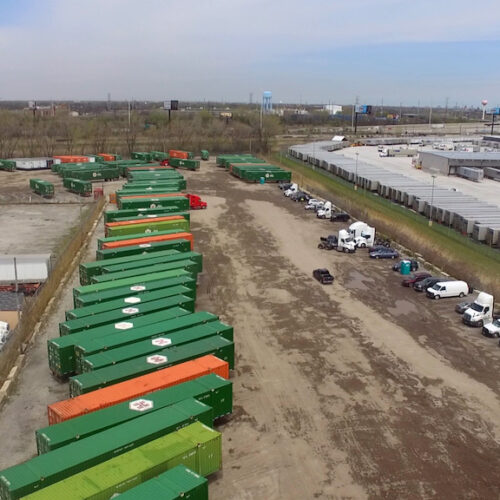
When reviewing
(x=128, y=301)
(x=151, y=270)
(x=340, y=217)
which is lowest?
(x=128, y=301)

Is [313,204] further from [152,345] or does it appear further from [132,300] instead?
[152,345]

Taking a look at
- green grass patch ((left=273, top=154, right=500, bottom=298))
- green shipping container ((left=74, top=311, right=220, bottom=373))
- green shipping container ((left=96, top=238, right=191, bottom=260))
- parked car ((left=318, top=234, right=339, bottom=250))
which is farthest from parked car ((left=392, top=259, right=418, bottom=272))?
green shipping container ((left=74, top=311, right=220, bottom=373))

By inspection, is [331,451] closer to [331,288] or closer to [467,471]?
[467,471]

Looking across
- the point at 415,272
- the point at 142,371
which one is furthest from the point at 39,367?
the point at 415,272

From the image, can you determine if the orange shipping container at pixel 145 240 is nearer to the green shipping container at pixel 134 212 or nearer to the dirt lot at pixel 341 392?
the dirt lot at pixel 341 392

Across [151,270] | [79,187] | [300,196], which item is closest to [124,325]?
[151,270]

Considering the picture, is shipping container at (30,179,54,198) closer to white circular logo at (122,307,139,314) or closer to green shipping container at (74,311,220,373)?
white circular logo at (122,307,139,314)
